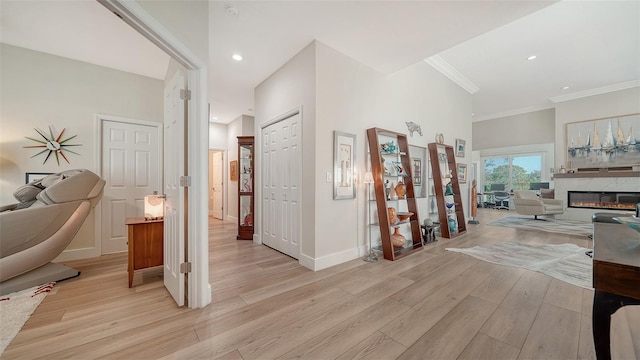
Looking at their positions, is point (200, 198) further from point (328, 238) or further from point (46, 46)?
point (46, 46)

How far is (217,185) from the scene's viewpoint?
7.11 meters

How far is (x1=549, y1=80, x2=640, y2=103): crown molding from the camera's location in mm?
5559

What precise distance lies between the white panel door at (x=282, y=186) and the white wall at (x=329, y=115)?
0.73 ft

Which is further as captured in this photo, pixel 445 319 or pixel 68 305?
pixel 68 305

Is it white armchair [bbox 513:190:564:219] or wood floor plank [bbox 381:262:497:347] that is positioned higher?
white armchair [bbox 513:190:564:219]

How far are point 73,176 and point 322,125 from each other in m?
2.97

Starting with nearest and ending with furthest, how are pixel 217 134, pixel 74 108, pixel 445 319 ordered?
pixel 445 319 → pixel 74 108 → pixel 217 134

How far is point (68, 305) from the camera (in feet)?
6.41

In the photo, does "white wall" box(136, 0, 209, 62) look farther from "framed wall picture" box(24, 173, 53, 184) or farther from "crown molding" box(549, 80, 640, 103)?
"crown molding" box(549, 80, 640, 103)

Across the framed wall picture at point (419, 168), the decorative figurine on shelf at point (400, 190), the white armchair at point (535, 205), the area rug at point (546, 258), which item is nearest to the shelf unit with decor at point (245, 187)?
the decorative figurine on shelf at point (400, 190)

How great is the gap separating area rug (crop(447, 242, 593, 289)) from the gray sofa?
5177mm

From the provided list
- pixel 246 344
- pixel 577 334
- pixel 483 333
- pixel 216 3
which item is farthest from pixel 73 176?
pixel 577 334

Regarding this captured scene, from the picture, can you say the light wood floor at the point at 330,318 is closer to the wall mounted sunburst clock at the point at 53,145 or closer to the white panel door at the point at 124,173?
the white panel door at the point at 124,173

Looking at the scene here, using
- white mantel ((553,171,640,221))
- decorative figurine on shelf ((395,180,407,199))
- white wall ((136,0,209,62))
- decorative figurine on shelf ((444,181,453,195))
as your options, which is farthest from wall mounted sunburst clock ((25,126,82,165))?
white mantel ((553,171,640,221))
